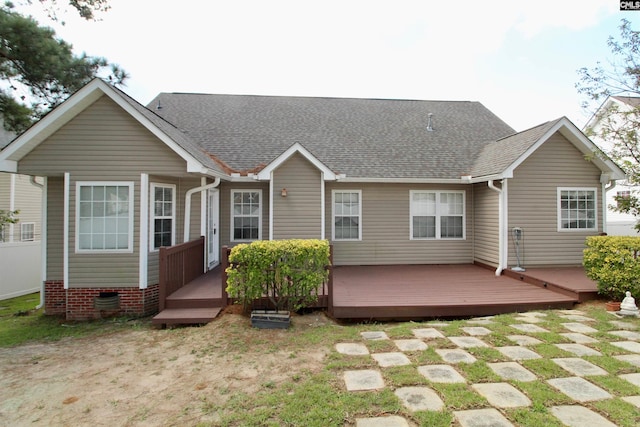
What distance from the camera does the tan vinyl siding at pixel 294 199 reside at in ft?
31.0

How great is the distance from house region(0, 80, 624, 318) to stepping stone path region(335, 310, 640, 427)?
445 cm

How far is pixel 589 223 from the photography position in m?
9.98

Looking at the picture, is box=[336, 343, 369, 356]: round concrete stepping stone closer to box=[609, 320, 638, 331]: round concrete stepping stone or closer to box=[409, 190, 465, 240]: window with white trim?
box=[609, 320, 638, 331]: round concrete stepping stone

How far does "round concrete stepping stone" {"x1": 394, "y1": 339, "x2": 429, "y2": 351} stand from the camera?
481 cm

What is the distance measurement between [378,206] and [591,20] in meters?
9.35

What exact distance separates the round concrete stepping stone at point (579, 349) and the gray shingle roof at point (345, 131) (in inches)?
251

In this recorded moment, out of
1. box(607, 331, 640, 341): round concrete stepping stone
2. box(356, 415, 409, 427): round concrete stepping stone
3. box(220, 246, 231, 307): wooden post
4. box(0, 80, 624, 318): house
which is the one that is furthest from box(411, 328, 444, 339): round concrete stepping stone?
box(0, 80, 624, 318): house

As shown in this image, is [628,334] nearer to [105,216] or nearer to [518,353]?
[518,353]

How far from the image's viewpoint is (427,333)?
5445 millimetres

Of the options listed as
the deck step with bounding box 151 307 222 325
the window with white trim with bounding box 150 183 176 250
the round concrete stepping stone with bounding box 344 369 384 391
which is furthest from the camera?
the window with white trim with bounding box 150 183 176 250

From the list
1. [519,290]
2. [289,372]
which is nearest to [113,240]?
[289,372]

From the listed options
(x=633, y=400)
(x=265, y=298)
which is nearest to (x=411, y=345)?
(x=633, y=400)

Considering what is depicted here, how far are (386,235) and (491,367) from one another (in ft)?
22.3

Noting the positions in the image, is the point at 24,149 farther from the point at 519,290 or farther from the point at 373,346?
the point at 519,290
